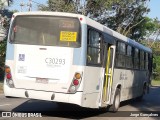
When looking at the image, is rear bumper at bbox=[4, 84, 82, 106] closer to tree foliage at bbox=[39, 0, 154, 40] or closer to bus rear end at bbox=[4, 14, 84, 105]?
bus rear end at bbox=[4, 14, 84, 105]

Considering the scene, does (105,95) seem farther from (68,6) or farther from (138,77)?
(68,6)

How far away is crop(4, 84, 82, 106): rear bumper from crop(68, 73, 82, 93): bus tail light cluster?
143 mm

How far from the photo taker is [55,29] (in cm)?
1279

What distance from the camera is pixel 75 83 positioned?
12305 mm

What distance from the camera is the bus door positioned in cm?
1455

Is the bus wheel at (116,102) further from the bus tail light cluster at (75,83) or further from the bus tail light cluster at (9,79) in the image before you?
the bus tail light cluster at (9,79)

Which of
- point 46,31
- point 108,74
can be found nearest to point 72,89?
point 46,31

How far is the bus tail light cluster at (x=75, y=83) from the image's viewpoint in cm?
1228

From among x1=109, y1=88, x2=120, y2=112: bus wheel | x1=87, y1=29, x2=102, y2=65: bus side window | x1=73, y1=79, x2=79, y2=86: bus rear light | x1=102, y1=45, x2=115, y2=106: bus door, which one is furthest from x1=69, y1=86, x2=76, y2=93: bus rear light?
x1=109, y1=88, x2=120, y2=112: bus wheel

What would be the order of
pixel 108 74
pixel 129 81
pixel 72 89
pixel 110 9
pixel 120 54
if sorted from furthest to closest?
pixel 110 9, pixel 129 81, pixel 120 54, pixel 108 74, pixel 72 89

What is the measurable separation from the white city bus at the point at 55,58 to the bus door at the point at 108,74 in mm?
626

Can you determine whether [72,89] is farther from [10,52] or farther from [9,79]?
[10,52]

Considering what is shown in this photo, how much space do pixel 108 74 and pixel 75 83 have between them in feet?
9.14

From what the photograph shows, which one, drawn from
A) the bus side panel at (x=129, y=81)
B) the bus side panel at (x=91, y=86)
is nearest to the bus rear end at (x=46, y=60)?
the bus side panel at (x=91, y=86)
